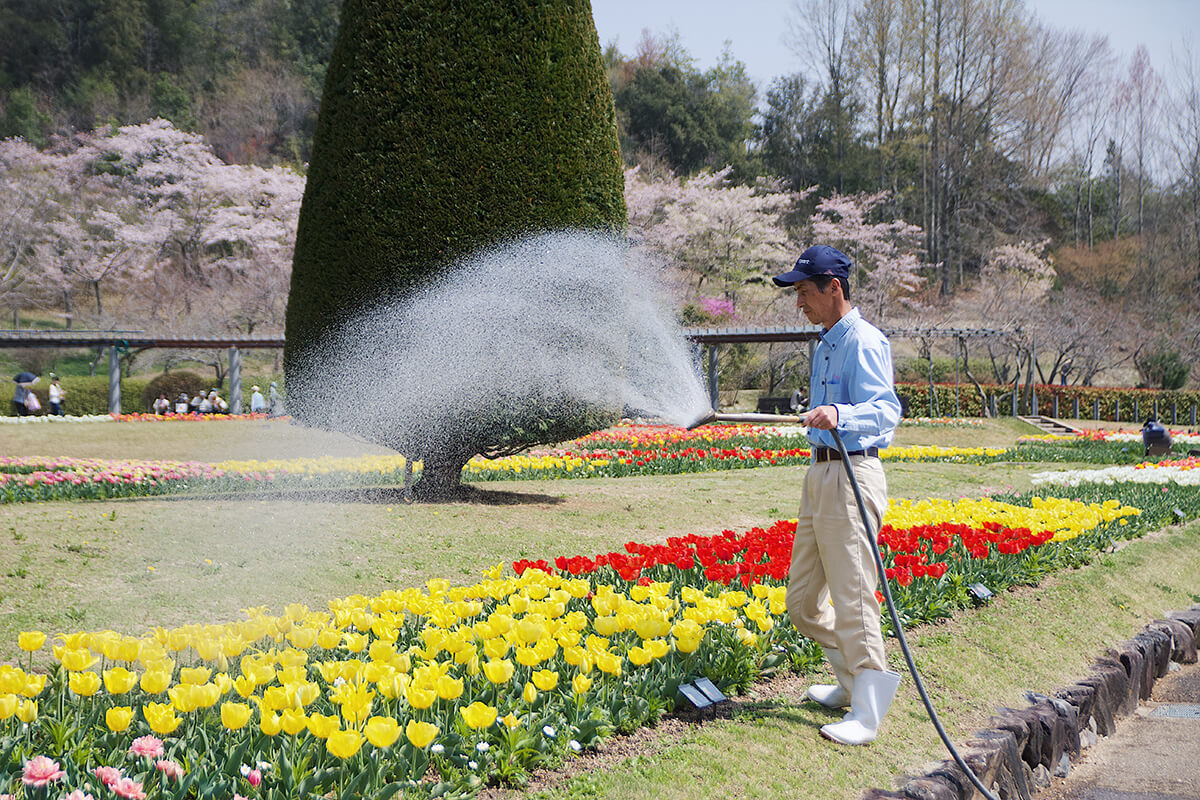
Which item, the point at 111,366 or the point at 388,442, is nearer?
the point at 388,442

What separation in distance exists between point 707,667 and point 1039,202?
49.7 metres

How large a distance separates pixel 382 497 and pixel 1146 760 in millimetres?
7215

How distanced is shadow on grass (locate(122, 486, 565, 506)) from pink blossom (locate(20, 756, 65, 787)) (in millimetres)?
6702

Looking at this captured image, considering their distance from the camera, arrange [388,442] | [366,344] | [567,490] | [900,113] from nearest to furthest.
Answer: [366,344] < [388,442] < [567,490] < [900,113]

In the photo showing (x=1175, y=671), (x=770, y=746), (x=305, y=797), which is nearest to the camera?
(x=305, y=797)

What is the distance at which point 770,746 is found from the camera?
3262 millimetres

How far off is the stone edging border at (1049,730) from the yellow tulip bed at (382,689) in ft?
2.66

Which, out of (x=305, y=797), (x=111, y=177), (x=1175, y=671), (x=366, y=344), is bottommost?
(x=1175, y=671)

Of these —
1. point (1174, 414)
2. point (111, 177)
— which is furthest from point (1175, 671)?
point (111, 177)

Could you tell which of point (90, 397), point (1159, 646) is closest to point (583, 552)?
point (1159, 646)

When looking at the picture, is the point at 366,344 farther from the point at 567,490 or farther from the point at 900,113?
the point at 900,113

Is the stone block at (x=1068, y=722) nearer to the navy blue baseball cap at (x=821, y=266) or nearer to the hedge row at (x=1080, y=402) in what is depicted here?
the navy blue baseball cap at (x=821, y=266)

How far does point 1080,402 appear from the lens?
104 ft

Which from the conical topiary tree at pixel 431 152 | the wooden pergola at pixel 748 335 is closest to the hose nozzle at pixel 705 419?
the conical topiary tree at pixel 431 152
